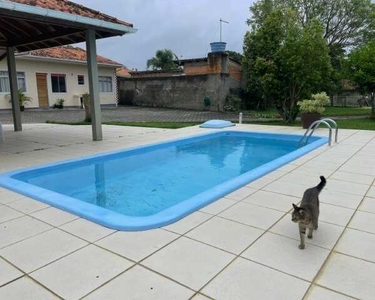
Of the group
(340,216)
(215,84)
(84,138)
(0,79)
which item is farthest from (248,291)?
(0,79)

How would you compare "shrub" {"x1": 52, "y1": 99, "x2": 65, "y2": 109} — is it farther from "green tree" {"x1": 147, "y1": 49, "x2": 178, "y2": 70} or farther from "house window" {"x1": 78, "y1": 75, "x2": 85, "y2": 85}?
"green tree" {"x1": 147, "y1": 49, "x2": 178, "y2": 70}

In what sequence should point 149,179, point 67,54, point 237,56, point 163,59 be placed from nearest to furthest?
point 149,179
point 67,54
point 237,56
point 163,59

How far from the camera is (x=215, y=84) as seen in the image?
62.2 feet

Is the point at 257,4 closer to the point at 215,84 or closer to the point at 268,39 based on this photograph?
the point at 215,84

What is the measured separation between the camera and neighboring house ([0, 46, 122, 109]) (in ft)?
60.1

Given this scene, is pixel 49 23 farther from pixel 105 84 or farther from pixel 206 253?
pixel 105 84

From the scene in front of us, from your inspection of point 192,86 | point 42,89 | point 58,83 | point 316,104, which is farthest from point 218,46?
point 42,89

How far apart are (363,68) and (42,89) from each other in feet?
58.4

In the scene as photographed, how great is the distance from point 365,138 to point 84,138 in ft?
25.7

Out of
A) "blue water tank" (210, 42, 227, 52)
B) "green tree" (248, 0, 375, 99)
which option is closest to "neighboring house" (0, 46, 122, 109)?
"blue water tank" (210, 42, 227, 52)

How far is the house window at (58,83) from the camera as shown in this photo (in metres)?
20.3

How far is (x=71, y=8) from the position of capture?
6.93 metres

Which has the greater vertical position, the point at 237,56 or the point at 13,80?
the point at 237,56

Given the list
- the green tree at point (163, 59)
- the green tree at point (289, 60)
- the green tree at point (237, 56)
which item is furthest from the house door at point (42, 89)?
the green tree at point (163, 59)
